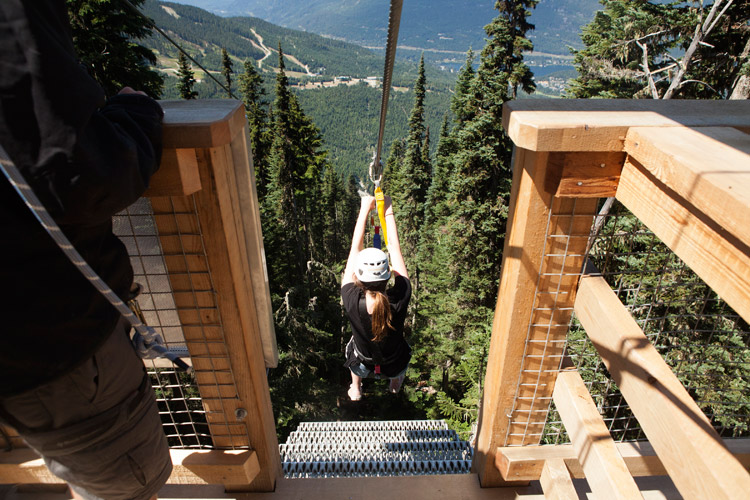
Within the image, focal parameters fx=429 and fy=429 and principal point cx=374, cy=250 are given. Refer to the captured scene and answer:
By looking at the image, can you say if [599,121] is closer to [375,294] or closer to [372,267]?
[372,267]

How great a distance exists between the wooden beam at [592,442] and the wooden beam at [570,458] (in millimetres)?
309

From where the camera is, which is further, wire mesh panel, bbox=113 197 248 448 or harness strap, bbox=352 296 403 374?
harness strap, bbox=352 296 403 374

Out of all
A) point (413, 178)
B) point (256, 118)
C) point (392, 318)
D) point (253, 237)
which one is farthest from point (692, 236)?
point (413, 178)

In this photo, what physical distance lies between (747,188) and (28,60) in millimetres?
1704

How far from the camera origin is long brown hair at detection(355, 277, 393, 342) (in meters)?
3.13

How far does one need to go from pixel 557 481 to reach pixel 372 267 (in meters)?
1.67

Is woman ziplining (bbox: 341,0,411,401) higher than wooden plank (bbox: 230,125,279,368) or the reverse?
the reverse

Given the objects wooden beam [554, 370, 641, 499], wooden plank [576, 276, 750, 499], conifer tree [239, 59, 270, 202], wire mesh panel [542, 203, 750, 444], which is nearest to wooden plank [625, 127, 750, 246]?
wire mesh panel [542, 203, 750, 444]

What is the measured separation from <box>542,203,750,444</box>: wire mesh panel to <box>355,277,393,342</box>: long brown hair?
4.10 ft

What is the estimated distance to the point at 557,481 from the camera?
214 cm

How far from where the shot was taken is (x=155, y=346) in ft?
5.24

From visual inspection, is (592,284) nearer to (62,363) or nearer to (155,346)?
(155,346)

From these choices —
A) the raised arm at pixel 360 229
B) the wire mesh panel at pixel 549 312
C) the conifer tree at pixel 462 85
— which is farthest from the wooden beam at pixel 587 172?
the conifer tree at pixel 462 85

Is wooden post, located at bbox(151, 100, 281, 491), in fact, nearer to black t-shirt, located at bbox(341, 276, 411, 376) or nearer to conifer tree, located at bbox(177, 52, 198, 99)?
black t-shirt, located at bbox(341, 276, 411, 376)
